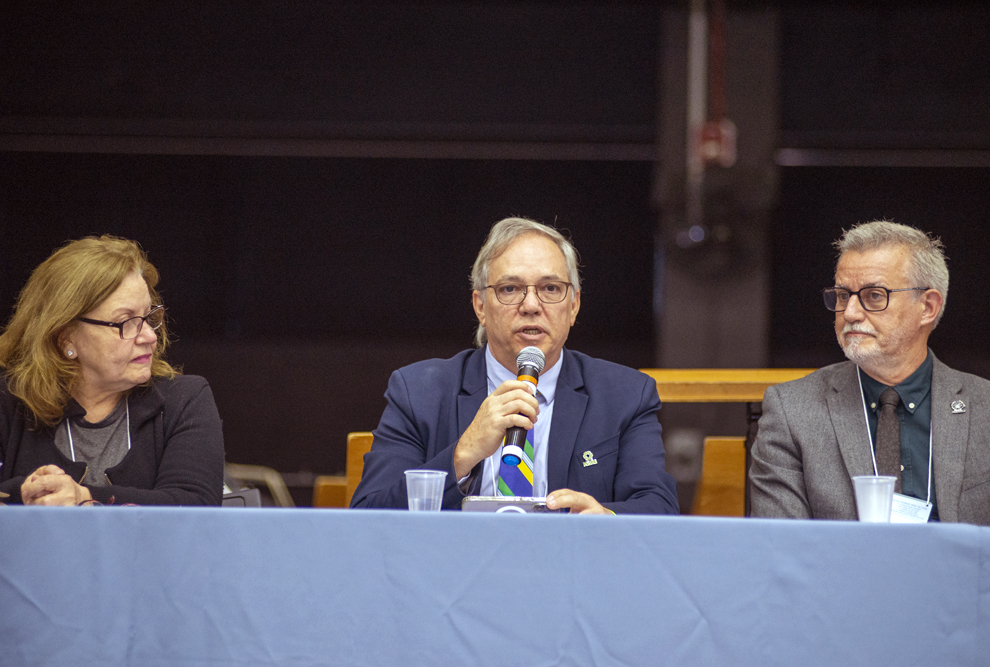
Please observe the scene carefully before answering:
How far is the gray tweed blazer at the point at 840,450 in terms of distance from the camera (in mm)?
1729

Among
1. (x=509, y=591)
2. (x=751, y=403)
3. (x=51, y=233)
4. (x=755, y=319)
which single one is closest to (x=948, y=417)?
(x=751, y=403)

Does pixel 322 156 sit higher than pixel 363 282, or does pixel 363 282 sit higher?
pixel 322 156

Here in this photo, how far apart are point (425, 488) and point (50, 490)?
2.42ft

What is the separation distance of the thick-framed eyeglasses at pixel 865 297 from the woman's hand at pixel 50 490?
1.50m

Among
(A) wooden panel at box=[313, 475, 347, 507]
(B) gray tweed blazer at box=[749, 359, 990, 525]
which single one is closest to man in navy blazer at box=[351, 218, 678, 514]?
(B) gray tweed blazer at box=[749, 359, 990, 525]

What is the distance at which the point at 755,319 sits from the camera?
545 centimetres

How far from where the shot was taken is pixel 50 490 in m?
1.49

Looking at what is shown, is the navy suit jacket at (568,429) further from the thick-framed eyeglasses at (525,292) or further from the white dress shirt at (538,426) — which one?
the thick-framed eyeglasses at (525,292)

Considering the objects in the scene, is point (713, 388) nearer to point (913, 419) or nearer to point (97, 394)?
point (913, 419)

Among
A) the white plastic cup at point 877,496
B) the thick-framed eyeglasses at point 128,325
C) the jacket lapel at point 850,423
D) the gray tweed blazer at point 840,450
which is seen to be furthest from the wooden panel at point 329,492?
the white plastic cup at point 877,496

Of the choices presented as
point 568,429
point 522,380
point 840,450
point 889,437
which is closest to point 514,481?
point 522,380

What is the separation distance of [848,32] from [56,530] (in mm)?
5508

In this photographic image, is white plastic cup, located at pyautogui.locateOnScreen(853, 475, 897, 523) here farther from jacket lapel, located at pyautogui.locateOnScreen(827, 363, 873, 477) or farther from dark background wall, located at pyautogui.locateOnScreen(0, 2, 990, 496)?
dark background wall, located at pyautogui.locateOnScreen(0, 2, 990, 496)

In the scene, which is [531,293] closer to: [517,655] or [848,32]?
[517,655]
